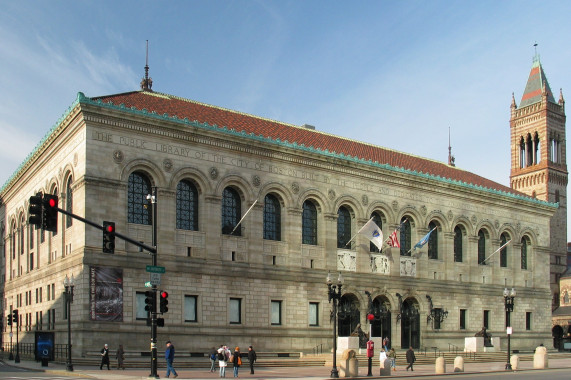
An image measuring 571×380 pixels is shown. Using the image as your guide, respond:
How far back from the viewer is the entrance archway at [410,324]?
5678 centimetres

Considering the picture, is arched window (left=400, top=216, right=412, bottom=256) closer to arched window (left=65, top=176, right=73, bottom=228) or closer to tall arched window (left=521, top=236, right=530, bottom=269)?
tall arched window (left=521, top=236, right=530, bottom=269)

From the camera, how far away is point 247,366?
1721 inches

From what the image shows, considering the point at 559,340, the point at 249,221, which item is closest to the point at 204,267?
the point at 249,221

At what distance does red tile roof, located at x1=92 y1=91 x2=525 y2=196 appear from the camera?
49.2 meters

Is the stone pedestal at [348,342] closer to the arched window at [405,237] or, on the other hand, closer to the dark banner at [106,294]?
the arched window at [405,237]

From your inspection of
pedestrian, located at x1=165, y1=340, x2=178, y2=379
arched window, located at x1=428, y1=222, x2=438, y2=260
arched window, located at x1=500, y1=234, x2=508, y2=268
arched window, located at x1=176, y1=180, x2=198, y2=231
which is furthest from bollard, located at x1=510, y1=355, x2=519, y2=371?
arched window, located at x1=500, y1=234, x2=508, y2=268

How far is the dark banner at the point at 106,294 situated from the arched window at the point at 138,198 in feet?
11.7

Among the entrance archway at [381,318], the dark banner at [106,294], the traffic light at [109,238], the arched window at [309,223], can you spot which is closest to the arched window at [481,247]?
the entrance archway at [381,318]

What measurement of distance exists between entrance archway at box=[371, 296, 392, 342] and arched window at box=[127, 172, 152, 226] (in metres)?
20.1

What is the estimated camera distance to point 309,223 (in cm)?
5253

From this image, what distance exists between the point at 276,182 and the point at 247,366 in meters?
13.1

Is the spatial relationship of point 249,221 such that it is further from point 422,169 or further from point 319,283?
point 422,169

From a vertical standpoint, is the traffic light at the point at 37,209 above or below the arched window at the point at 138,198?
below

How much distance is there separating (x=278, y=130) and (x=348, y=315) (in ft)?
50.2
